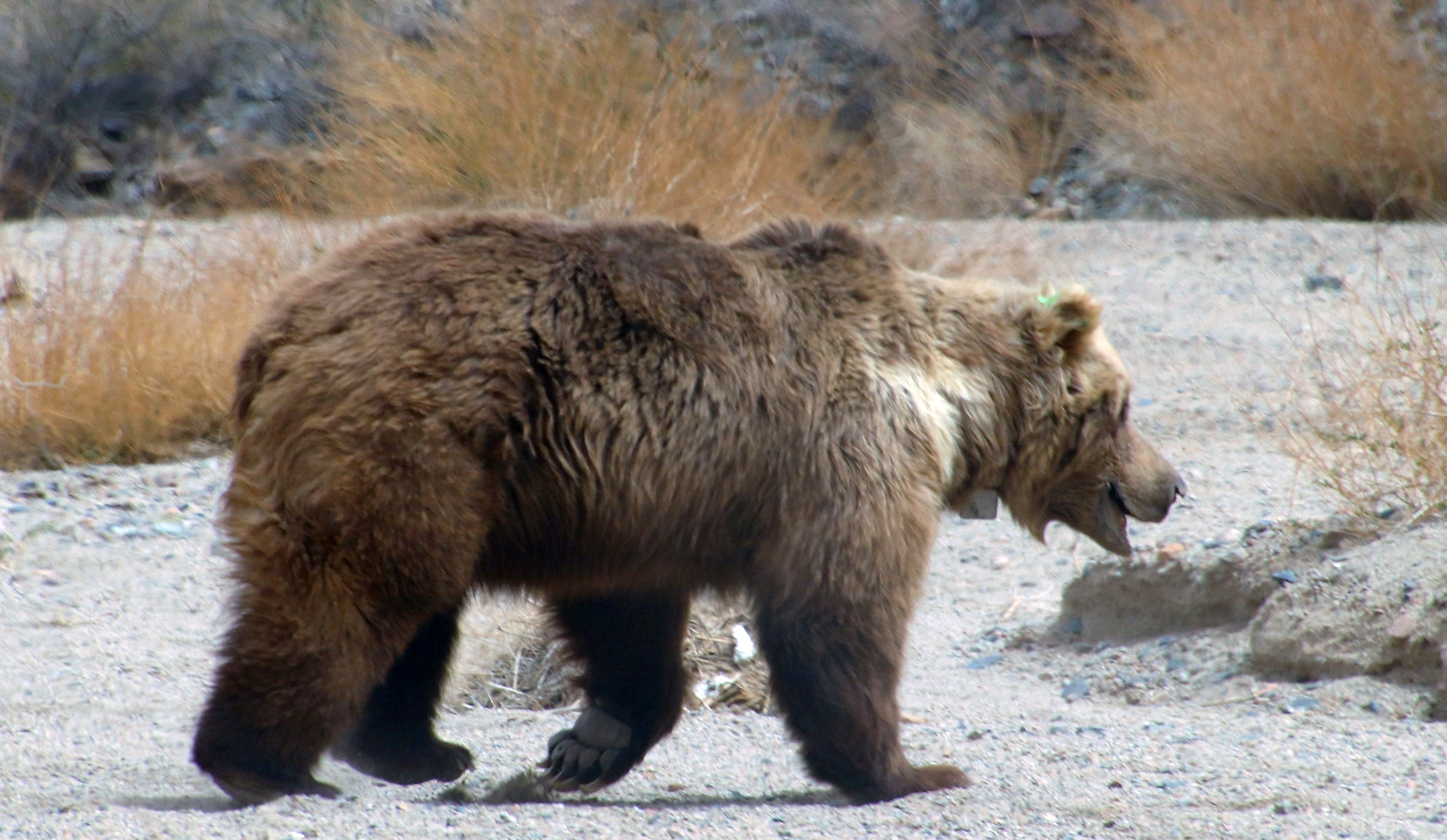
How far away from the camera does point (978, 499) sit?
463 cm

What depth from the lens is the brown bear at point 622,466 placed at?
3.51 meters

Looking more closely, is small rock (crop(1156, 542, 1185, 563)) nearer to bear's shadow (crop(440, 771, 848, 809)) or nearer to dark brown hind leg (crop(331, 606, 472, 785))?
bear's shadow (crop(440, 771, 848, 809))

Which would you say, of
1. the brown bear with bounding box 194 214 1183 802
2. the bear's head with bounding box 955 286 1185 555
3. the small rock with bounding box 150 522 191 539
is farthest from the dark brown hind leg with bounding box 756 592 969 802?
the small rock with bounding box 150 522 191 539

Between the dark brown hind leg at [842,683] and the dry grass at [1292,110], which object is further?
the dry grass at [1292,110]

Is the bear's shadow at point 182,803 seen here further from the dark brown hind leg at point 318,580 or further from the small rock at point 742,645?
the small rock at point 742,645

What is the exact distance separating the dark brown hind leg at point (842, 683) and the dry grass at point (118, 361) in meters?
5.00

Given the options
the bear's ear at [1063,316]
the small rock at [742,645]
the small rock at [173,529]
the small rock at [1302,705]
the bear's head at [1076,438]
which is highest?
the bear's ear at [1063,316]

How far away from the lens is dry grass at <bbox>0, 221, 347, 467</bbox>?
7.91 m

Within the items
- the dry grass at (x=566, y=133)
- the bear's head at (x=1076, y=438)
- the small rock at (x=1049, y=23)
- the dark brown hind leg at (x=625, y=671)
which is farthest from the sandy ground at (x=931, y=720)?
the small rock at (x=1049, y=23)

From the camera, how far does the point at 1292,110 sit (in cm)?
1330

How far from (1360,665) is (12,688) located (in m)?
4.70

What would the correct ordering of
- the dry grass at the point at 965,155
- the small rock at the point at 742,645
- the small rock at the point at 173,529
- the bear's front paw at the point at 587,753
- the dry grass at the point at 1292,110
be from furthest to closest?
the dry grass at the point at 965,155 → the dry grass at the point at 1292,110 → the small rock at the point at 173,529 → the small rock at the point at 742,645 → the bear's front paw at the point at 587,753

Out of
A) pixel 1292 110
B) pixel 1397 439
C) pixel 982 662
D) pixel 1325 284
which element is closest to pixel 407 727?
pixel 982 662

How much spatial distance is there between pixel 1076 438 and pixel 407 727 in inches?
83.8
